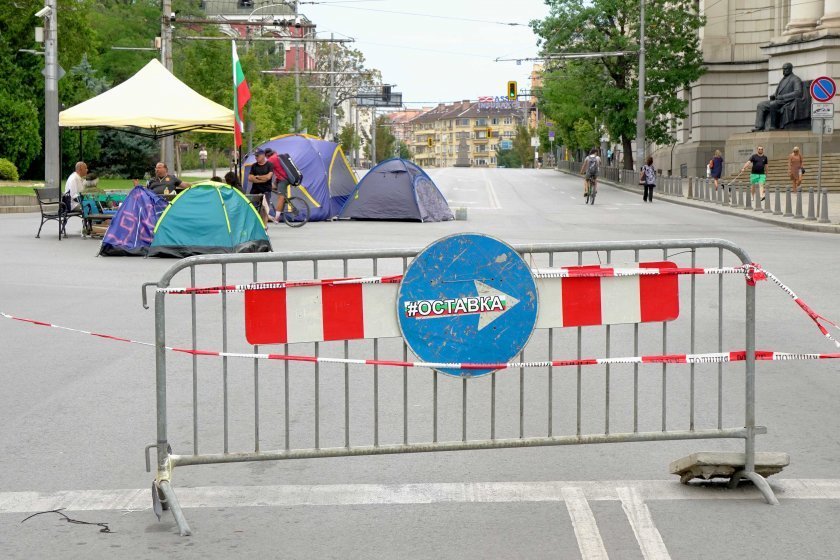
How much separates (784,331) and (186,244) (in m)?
10.8

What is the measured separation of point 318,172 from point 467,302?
2683cm

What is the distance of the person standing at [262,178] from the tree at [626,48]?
122 feet

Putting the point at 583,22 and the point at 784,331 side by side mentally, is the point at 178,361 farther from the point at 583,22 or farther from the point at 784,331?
the point at 583,22

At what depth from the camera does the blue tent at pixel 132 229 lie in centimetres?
2070

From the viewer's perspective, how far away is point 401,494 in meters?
6.38

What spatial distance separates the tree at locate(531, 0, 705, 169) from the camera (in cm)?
6350

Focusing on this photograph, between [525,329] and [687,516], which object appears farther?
[525,329]

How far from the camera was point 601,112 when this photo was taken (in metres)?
65.9

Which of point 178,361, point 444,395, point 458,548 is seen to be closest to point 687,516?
point 458,548

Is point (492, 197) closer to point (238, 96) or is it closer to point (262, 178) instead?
point (262, 178)

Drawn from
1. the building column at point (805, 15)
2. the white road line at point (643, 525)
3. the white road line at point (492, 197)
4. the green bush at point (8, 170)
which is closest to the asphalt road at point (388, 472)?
the white road line at point (643, 525)

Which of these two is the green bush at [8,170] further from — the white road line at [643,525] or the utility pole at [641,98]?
the white road line at [643,525]

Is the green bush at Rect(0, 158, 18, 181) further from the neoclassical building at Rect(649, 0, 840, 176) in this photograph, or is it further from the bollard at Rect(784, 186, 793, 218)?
the neoclassical building at Rect(649, 0, 840, 176)

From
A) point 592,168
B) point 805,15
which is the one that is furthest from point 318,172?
point 805,15
